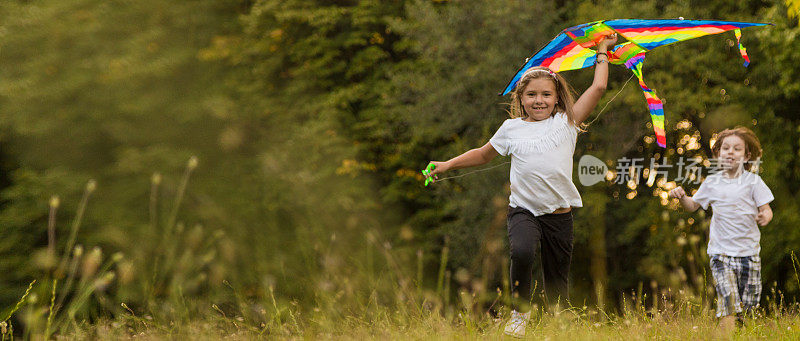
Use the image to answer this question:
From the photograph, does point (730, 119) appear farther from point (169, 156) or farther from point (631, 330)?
point (169, 156)

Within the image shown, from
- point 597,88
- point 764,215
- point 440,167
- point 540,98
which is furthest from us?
point 764,215

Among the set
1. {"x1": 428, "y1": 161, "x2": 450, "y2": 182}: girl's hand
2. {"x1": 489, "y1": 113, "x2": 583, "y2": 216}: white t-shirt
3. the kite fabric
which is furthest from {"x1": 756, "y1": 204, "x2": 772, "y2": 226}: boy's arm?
{"x1": 428, "y1": 161, "x2": 450, "y2": 182}: girl's hand

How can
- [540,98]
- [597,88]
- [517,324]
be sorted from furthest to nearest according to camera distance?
[540,98] → [597,88] → [517,324]

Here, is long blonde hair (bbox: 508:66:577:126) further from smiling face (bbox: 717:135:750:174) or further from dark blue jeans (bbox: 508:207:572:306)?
smiling face (bbox: 717:135:750:174)

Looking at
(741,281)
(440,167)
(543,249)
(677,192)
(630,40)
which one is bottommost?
(741,281)

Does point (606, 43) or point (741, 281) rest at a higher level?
point (606, 43)

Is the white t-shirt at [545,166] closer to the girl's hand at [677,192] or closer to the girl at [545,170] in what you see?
the girl at [545,170]

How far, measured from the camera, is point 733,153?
452cm

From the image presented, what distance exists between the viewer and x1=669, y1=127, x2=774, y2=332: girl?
4.44 metres

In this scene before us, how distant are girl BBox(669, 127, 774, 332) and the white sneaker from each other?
61.4 inches

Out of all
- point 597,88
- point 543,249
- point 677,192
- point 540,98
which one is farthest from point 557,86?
point 677,192

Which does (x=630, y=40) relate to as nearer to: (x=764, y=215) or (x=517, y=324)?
(x=764, y=215)

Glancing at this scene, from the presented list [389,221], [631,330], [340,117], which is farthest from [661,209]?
[631,330]

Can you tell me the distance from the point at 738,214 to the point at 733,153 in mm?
398
